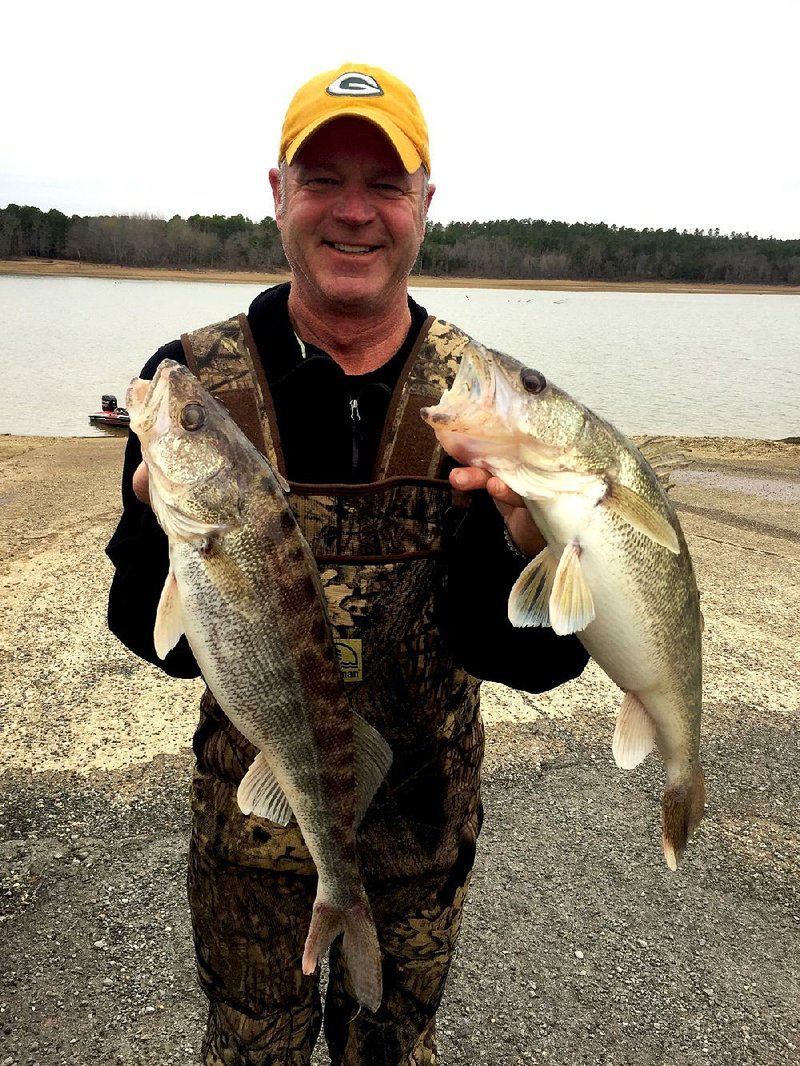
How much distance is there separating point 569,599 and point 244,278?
7922 cm

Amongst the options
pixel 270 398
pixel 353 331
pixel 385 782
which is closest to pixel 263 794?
pixel 385 782

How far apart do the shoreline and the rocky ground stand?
7216 cm

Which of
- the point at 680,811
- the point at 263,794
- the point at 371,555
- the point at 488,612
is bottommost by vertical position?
the point at 680,811

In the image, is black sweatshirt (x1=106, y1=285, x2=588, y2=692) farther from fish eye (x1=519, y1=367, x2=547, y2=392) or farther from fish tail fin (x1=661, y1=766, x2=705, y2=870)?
fish tail fin (x1=661, y1=766, x2=705, y2=870)

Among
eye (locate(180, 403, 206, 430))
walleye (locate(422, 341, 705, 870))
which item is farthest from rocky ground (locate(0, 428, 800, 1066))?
eye (locate(180, 403, 206, 430))

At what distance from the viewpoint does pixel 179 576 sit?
2127 mm

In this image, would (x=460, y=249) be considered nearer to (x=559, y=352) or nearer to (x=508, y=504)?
(x=559, y=352)

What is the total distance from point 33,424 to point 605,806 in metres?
19.7

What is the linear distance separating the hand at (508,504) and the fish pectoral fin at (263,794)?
0.99 m

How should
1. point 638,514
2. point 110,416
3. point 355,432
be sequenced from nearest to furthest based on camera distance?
point 638,514, point 355,432, point 110,416

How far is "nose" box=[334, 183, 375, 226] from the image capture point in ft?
8.14

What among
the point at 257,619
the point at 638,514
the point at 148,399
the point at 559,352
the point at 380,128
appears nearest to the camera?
the point at 257,619

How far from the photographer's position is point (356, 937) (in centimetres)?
231

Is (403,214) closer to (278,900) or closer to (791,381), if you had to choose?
(278,900)
